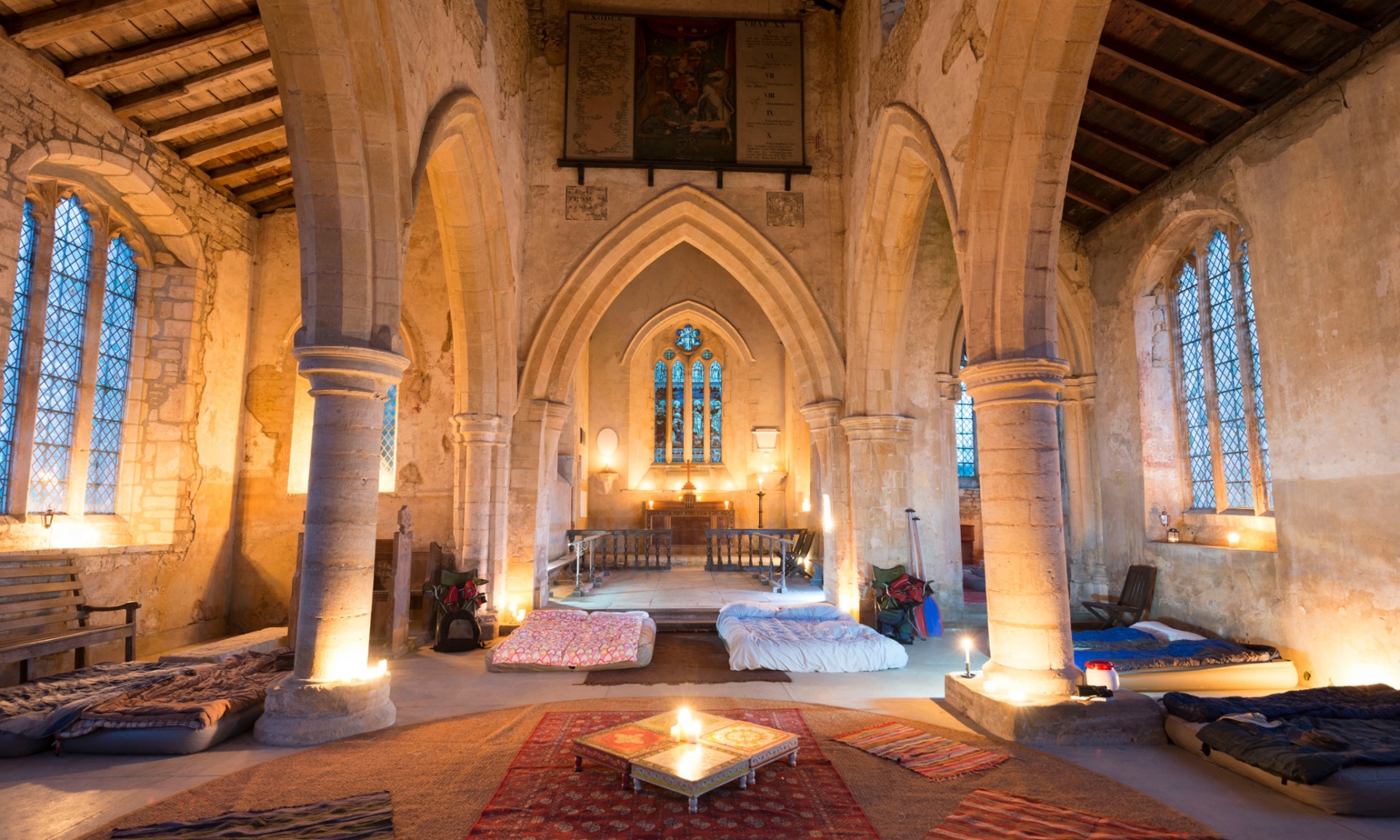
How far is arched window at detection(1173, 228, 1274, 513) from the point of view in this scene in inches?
295

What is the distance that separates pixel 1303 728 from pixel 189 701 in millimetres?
6886

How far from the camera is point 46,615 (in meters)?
6.18

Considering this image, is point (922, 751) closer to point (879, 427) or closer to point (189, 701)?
point (189, 701)

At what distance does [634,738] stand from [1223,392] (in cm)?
757

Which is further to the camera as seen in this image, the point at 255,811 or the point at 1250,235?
the point at 1250,235

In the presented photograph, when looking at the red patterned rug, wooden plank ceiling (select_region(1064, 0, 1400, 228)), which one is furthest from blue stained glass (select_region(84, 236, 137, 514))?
wooden plank ceiling (select_region(1064, 0, 1400, 228))

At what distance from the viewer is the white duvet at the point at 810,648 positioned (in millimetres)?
6703

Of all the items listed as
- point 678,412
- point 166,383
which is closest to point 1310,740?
point 166,383

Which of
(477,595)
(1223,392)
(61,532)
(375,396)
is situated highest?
(1223,392)

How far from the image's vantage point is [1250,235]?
22.9 ft

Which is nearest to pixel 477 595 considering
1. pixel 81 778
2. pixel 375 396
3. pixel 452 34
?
pixel 375 396

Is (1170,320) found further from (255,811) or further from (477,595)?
(255,811)

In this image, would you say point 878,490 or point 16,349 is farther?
point 878,490

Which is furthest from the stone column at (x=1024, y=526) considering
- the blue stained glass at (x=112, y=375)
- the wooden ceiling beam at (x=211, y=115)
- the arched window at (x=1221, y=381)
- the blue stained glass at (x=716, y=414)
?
the blue stained glass at (x=716, y=414)
